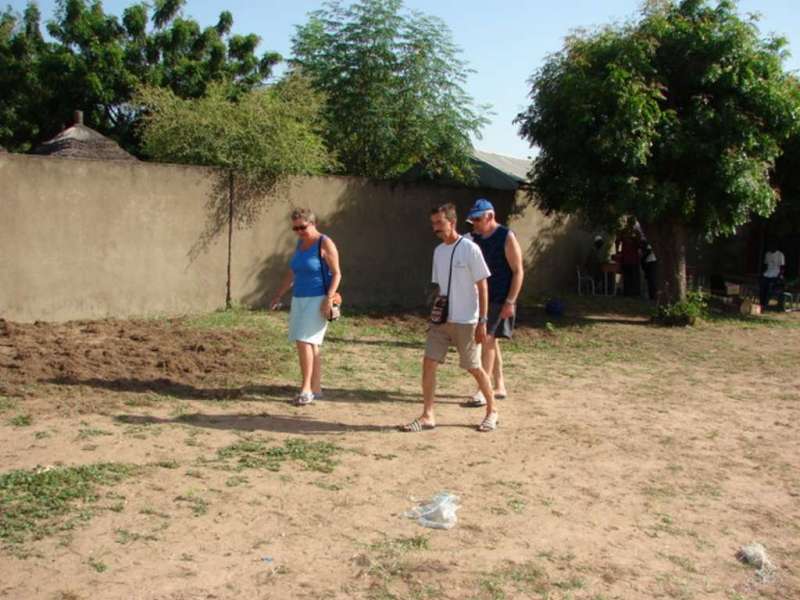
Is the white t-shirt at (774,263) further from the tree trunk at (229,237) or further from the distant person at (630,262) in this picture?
the tree trunk at (229,237)

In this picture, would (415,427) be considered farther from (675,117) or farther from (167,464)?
(675,117)

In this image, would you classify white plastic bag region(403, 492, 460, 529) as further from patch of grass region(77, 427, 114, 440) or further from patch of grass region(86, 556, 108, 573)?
patch of grass region(77, 427, 114, 440)

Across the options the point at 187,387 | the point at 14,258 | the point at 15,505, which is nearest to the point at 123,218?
the point at 14,258

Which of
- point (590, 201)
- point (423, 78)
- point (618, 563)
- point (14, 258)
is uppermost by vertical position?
point (423, 78)

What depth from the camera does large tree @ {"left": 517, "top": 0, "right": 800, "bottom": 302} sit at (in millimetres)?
11625

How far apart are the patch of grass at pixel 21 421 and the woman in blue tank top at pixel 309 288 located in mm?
2046

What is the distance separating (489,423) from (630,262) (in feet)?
37.2

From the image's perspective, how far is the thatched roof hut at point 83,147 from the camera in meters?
13.9

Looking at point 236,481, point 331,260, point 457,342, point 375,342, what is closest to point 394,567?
point 236,481

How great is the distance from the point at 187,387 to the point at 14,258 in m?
3.65

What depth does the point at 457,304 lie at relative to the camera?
616 centimetres

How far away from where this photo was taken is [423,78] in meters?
13.9

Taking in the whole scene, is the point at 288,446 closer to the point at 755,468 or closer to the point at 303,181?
the point at 755,468

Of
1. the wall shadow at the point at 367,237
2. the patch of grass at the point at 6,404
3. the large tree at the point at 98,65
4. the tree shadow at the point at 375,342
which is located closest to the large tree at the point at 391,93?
the wall shadow at the point at 367,237
